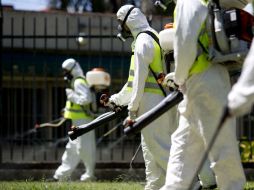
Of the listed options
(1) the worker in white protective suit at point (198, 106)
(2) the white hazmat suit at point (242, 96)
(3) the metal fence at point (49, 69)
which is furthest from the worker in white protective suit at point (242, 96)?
(3) the metal fence at point (49, 69)

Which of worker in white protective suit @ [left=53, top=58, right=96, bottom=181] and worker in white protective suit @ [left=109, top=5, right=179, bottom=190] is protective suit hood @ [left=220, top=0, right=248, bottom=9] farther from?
worker in white protective suit @ [left=53, top=58, right=96, bottom=181]

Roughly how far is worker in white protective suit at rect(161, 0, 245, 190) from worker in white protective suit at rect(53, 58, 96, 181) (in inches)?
271

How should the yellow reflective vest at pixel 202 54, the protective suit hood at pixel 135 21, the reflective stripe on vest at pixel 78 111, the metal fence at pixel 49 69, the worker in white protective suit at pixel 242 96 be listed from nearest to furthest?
the worker in white protective suit at pixel 242 96 → the yellow reflective vest at pixel 202 54 → the protective suit hood at pixel 135 21 → the reflective stripe on vest at pixel 78 111 → the metal fence at pixel 49 69

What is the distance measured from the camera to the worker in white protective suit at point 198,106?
5957mm

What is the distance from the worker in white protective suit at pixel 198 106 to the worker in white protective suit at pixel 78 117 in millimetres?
6881

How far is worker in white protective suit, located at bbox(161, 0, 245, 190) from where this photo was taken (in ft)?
19.5

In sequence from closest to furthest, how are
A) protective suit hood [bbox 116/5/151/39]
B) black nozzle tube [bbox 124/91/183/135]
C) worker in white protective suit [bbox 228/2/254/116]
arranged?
worker in white protective suit [bbox 228/2/254/116] < black nozzle tube [bbox 124/91/183/135] < protective suit hood [bbox 116/5/151/39]

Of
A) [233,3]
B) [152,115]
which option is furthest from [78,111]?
[233,3]

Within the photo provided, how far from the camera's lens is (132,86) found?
323 inches

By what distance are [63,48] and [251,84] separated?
1232 cm

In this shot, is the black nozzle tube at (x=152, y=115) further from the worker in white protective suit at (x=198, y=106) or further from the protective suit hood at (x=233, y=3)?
the protective suit hood at (x=233, y=3)

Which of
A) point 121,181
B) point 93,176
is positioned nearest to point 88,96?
point 93,176

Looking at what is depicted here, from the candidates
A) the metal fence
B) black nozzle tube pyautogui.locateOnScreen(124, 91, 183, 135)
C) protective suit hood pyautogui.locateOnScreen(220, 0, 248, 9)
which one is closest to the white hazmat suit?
protective suit hood pyautogui.locateOnScreen(220, 0, 248, 9)

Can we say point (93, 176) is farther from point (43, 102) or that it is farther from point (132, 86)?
point (43, 102)
